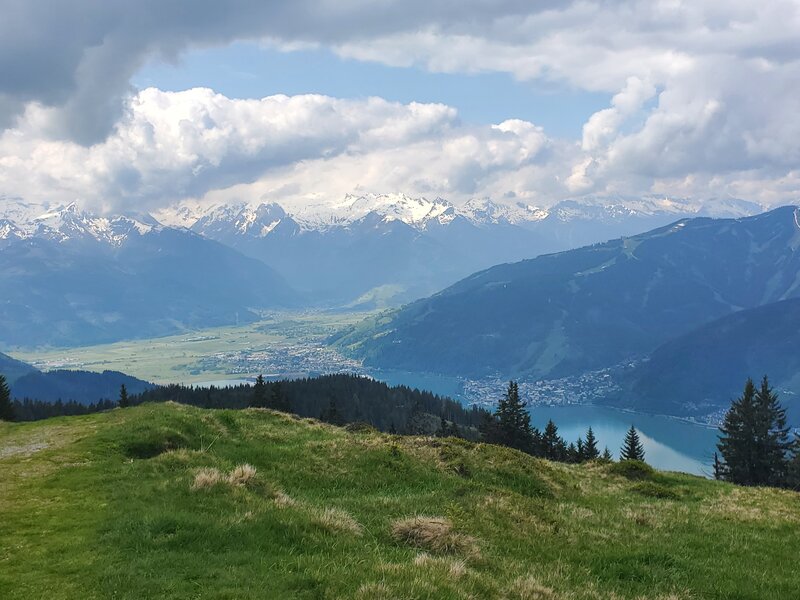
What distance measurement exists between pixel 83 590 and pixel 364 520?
790 cm

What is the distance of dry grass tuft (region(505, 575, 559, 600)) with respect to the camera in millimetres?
11734

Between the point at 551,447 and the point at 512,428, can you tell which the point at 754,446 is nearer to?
the point at 551,447

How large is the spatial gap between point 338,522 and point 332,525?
24 centimetres

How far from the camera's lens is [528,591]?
39.1 feet

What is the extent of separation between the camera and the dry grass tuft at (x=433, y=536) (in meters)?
14.6

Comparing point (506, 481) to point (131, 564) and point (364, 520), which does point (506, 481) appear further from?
point (131, 564)

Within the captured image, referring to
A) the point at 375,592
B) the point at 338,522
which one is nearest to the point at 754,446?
the point at 338,522

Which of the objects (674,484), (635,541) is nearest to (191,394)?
(674,484)

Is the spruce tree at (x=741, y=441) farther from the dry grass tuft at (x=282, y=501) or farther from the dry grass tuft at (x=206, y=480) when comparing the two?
the dry grass tuft at (x=206, y=480)

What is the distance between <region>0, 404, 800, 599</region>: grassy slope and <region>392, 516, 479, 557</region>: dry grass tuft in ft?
0.82

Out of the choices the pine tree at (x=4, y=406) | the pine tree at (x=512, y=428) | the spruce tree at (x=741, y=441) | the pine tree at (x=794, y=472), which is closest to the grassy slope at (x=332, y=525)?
the spruce tree at (x=741, y=441)

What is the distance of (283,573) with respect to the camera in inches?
468

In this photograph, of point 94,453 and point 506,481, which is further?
point 506,481

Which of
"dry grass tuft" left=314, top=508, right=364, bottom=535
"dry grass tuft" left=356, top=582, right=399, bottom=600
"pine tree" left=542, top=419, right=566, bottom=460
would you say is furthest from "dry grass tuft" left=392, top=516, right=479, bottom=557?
"pine tree" left=542, top=419, right=566, bottom=460
